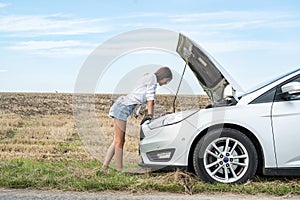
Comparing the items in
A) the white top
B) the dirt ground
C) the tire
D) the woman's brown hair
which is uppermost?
the woman's brown hair

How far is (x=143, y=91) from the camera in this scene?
680cm

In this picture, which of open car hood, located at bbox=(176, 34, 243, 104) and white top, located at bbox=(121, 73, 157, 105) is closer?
open car hood, located at bbox=(176, 34, 243, 104)

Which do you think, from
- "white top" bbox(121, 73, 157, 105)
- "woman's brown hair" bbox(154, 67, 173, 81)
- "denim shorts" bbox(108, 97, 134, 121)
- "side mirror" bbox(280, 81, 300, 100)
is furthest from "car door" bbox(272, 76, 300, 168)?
"denim shorts" bbox(108, 97, 134, 121)

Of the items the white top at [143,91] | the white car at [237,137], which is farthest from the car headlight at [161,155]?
the white top at [143,91]

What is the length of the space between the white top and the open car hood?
2.11 ft

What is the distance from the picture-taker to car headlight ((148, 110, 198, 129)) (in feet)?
20.8

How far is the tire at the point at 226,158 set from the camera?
6008 millimetres

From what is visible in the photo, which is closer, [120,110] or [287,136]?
[287,136]

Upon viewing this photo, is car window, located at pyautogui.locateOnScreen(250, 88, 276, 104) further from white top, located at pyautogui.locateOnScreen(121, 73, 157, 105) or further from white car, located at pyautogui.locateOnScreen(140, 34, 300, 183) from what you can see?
white top, located at pyautogui.locateOnScreen(121, 73, 157, 105)

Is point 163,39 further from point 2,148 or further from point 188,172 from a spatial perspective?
point 2,148

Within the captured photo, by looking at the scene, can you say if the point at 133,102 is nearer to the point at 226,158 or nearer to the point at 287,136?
the point at 226,158

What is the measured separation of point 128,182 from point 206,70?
2020 millimetres

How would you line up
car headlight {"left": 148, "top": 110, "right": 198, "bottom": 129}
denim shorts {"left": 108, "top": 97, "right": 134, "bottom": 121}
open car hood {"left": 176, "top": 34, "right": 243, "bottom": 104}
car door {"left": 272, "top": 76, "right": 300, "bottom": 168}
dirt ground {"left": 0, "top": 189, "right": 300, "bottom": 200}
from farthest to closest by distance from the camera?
denim shorts {"left": 108, "top": 97, "right": 134, "bottom": 121}
open car hood {"left": 176, "top": 34, "right": 243, "bottom": 104}
car headlight {"left": 148, "top": 110, "right": 198, "bottom": 129}
car door {"left": 272, "top": 76, "right": 300, "bottom": 168}
dirt ground {"left": 0, "top": 189, "right": 300, "bottom": 200}

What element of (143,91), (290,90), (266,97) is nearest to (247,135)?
(266,97)
